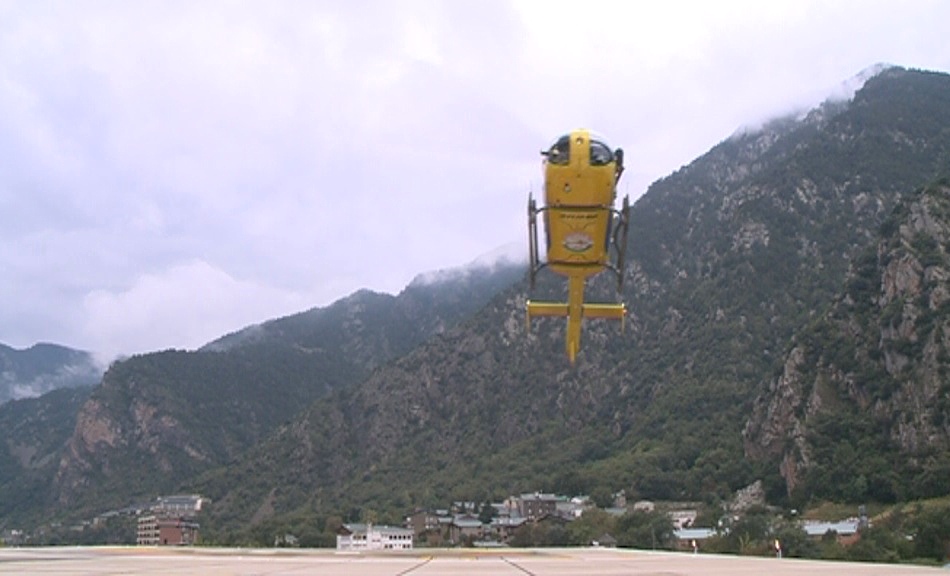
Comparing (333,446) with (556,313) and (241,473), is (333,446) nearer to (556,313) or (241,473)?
(241,473)

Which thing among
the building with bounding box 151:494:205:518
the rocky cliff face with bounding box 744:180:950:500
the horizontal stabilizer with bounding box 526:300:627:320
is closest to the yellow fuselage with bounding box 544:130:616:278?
the horizontal stabilizer with bounding box 526:300:627:320

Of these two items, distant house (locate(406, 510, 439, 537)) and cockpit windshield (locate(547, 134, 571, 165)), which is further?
distant house (locate(406, 510, 439, 537))

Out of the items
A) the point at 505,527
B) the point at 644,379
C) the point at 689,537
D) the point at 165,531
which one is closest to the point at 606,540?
the point at 689,537

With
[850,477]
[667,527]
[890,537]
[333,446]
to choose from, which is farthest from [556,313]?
[333,446]

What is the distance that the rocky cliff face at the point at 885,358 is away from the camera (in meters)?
85.6

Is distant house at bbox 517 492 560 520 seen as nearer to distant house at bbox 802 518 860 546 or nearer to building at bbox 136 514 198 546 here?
distant house at bbox 802 518 860 546

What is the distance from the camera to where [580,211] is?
50.8 feet

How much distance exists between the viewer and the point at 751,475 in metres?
103

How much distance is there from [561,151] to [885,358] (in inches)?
3618

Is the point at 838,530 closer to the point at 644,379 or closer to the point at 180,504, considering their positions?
the point at 644,379

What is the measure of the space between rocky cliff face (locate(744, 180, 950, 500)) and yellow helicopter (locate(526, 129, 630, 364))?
3035 inches

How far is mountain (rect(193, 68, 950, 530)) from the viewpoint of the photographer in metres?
142

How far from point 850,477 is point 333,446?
118546 millimetres

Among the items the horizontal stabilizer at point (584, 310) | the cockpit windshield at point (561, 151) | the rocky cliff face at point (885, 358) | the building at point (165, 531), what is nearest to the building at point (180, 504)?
the building at point (165, 531)
